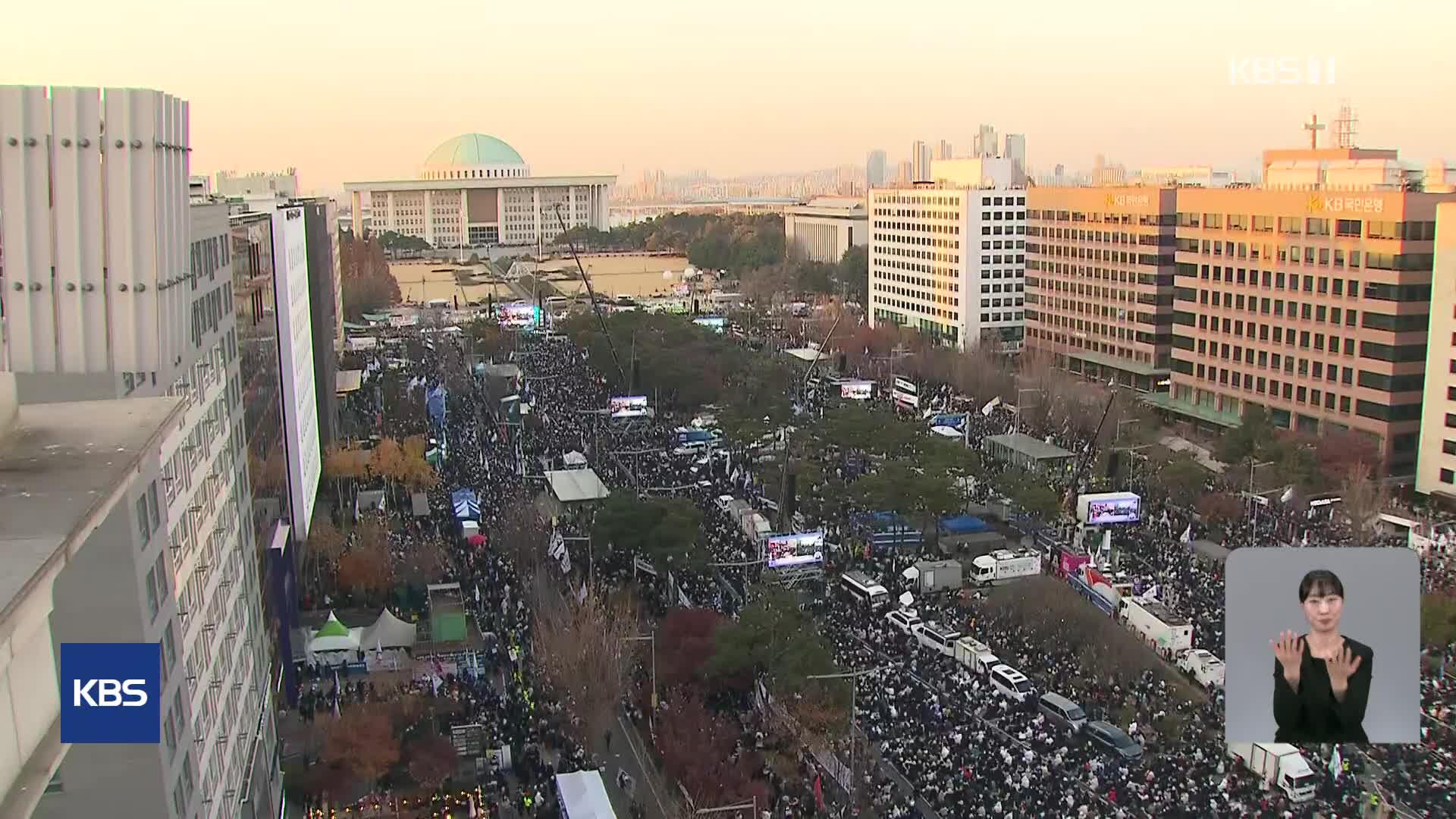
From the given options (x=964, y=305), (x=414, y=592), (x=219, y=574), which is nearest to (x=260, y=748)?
(x=219, y=574)

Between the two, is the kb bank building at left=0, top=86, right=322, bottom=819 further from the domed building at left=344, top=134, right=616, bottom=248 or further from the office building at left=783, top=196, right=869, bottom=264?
the domed building at left=344, top=134, right=616, bottom=248

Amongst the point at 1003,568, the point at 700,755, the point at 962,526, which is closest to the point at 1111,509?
the point at 962,526

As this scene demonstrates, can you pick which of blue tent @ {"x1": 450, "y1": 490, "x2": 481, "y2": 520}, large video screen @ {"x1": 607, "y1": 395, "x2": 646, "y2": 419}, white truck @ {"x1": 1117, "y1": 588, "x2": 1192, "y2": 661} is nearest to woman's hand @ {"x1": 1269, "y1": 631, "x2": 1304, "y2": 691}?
white truck @ {"x1": 1117, "y1": 588, "x2": 1192, "y2": 661}

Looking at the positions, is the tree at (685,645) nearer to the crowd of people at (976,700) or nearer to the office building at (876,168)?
the crowd of people at (976,700)

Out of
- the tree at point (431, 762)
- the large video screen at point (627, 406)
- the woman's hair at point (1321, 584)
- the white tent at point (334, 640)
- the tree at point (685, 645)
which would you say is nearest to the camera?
the woman's hair at point (1321, 584)

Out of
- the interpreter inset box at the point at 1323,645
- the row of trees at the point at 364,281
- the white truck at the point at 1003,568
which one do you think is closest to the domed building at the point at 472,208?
the row of trees at the point at 364,281

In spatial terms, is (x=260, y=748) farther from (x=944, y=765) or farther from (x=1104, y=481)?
(x=1104, y=481)

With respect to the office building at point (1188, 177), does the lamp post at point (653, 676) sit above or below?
below
